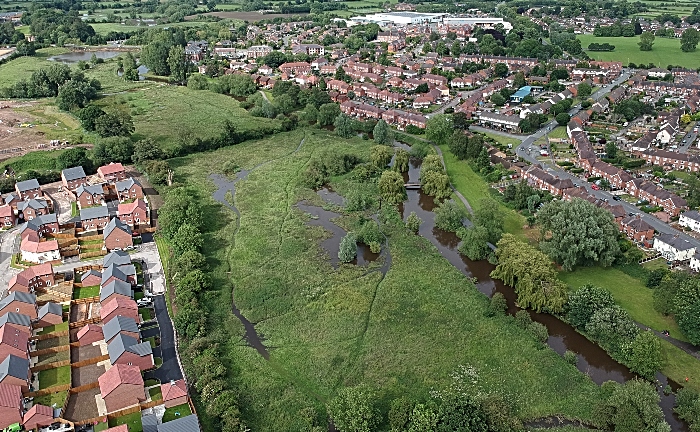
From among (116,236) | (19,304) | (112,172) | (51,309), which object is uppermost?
(112,172)

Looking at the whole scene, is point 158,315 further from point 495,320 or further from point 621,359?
point 621,359

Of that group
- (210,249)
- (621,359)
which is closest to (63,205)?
(210,249)

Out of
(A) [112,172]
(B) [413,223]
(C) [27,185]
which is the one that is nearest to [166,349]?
(B) [413,223]

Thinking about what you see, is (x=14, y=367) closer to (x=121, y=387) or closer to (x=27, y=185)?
(x=121, y=387)

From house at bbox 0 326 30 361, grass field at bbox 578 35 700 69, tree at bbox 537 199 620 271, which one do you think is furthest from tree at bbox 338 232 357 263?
grass field at bbox 578 35 700 69

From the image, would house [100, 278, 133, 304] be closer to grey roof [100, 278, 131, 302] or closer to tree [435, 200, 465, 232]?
grey roof [100, 278, 131, 302]

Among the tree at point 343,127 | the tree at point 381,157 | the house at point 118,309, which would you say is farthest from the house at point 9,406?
the tree at point 343,127

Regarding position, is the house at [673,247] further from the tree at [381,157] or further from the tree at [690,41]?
the tree at [690,41]
